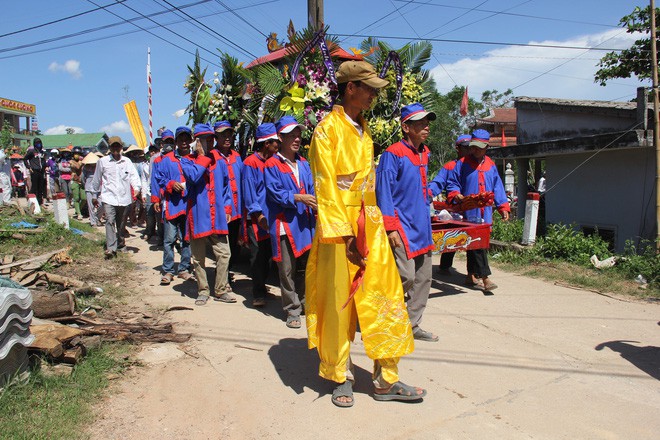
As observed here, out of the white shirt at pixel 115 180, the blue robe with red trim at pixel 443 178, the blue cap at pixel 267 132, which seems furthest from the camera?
the white shirt at pixel 115 180

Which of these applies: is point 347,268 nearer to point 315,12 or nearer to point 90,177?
point 315,12

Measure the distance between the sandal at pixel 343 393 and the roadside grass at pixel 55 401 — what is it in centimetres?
146

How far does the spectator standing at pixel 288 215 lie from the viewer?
502 centimetres

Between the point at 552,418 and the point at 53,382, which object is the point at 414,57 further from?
the point at 53,382

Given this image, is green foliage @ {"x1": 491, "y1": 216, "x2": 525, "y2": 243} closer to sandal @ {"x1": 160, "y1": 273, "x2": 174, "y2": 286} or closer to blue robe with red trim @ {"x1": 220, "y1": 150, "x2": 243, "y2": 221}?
blue robe with red trim @ {"x1": 220, "y1": 150, "x2": 243, "y2": 221}

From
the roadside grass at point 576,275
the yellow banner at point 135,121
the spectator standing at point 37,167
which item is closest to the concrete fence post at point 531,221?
the roadside grass at point 576,275

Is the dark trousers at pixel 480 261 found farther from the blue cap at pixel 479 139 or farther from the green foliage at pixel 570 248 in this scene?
the green foliage at pixel 570 248

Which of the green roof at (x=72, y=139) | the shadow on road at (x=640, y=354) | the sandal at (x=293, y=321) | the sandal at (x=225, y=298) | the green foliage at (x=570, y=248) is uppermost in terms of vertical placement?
the green roof at (x=72, y=139)

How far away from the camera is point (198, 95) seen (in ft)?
24.2

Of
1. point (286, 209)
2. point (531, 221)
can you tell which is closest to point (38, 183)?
point (286, 209)

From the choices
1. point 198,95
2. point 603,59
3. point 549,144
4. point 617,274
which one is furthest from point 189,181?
point 603,59

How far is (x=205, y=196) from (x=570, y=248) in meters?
5.50

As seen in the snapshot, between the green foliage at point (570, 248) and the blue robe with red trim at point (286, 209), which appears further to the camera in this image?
the green foliage at point (570, 248)

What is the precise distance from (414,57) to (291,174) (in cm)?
250
